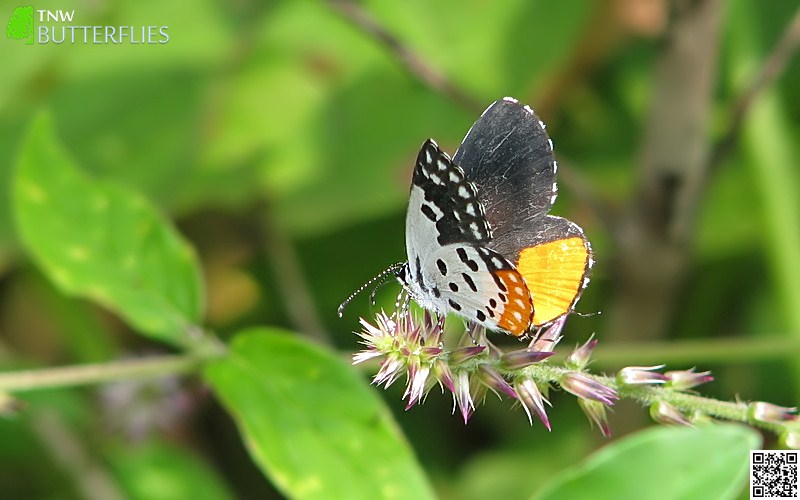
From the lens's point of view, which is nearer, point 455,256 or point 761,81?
point 455,256

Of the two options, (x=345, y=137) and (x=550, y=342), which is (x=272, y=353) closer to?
(x=550, y=342)

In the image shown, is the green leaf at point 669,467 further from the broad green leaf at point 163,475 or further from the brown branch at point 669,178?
the broad green leaf at point 163,475

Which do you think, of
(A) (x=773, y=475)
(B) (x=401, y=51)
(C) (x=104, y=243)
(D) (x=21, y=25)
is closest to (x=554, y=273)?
(A) (x=773, y=475)

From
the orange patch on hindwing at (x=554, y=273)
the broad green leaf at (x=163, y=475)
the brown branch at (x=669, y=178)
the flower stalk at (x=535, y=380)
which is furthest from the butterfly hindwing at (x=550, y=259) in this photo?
the broad green leaf at (x=163, y=475)

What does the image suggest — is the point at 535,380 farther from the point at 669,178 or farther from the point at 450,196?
the point at 669,178

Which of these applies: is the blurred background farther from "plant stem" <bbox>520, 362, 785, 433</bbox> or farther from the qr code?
"plant stem" <bbox>520, 362, 785, 433</bbox>
